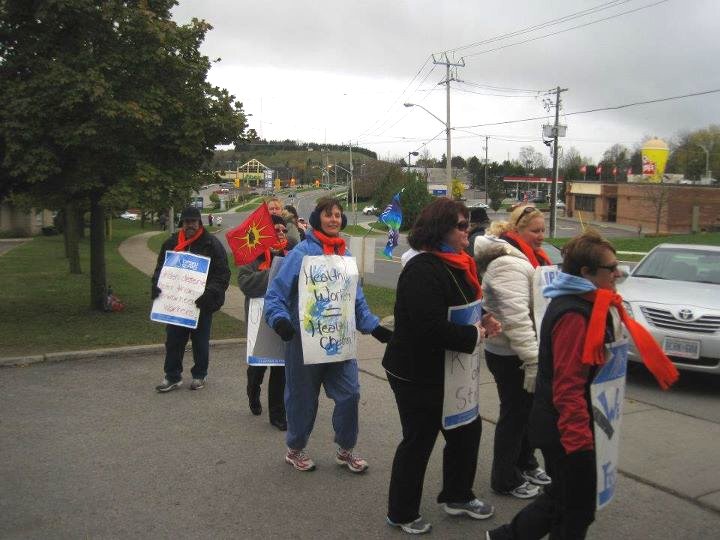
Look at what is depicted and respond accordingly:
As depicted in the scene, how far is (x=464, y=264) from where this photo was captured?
3.83m

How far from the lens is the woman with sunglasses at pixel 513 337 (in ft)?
13.7

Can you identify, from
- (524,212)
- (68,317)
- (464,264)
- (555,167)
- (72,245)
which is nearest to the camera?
(464,264)

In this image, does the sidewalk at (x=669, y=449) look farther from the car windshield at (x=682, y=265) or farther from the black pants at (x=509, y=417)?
the car windshield at (x=682, y=265)

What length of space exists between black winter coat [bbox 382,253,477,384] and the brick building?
5423 centimetres

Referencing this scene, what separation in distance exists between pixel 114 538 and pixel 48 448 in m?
1.85

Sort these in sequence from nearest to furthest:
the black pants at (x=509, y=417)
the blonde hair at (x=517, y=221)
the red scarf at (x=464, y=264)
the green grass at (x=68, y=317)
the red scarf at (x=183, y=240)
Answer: the red scarf at (x=464, y=264) → the black pants at (x=509, y=417) → the blonde hair at (x=517, y=221) → the red scarf at (x=183, y=240) → the green grass at (x=68, y=317)

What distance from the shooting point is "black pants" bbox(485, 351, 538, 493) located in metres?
4.43

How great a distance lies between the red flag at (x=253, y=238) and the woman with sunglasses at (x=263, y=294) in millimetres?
51

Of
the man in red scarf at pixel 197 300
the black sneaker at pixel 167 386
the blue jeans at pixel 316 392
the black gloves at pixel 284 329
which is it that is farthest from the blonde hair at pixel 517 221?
the black sneaker at pixel 167 386

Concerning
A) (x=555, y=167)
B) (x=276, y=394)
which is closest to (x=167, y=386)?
(x=276, y=394)

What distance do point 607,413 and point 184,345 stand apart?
4990 mm

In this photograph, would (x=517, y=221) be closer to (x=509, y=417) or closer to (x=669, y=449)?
(x=509, y=417)

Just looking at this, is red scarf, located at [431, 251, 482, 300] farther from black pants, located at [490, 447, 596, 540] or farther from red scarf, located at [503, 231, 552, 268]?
black pants, located at [490, 447, 596, 540]

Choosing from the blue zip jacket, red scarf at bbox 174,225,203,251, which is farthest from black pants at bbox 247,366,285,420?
red scarf at bbox 174,225,203,251
